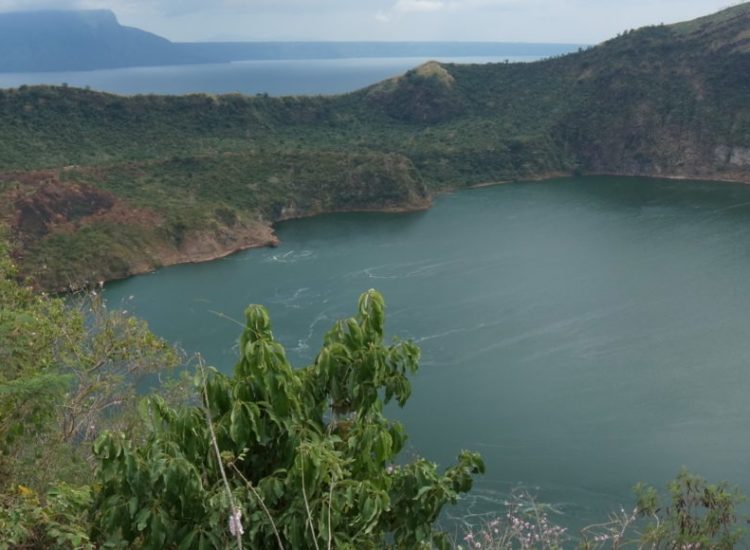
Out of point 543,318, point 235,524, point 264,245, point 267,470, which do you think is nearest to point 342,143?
point 264,245

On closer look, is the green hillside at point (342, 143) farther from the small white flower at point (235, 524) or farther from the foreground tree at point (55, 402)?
the small white flower at point (235, 524)

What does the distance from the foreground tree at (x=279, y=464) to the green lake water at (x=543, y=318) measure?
36.8 ft

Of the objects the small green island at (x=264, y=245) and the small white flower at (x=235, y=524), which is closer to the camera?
the small white flower at (x=235, y=524)

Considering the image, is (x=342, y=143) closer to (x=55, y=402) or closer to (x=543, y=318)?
(x=543, y=318)

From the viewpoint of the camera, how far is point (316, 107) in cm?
6438

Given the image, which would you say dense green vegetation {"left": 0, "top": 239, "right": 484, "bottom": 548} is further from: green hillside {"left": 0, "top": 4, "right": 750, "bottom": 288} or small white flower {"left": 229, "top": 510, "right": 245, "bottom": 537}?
green hillside {"left": 0, "top": 4, "right": 750, "bottom": 288}

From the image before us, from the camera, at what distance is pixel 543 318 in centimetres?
2723

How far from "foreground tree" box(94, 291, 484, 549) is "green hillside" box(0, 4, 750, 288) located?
30.6 meters

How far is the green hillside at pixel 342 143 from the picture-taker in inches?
1513

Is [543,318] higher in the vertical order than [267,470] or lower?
lower

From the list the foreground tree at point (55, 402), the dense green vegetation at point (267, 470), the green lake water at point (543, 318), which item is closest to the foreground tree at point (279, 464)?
the dense green vegetation at point (267, 470)

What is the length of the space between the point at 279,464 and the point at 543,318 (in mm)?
23526

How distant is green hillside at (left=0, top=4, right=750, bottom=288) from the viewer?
38438 mm

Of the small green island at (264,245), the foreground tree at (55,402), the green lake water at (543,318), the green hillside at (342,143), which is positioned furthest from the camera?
the green hillside at (342,143)
